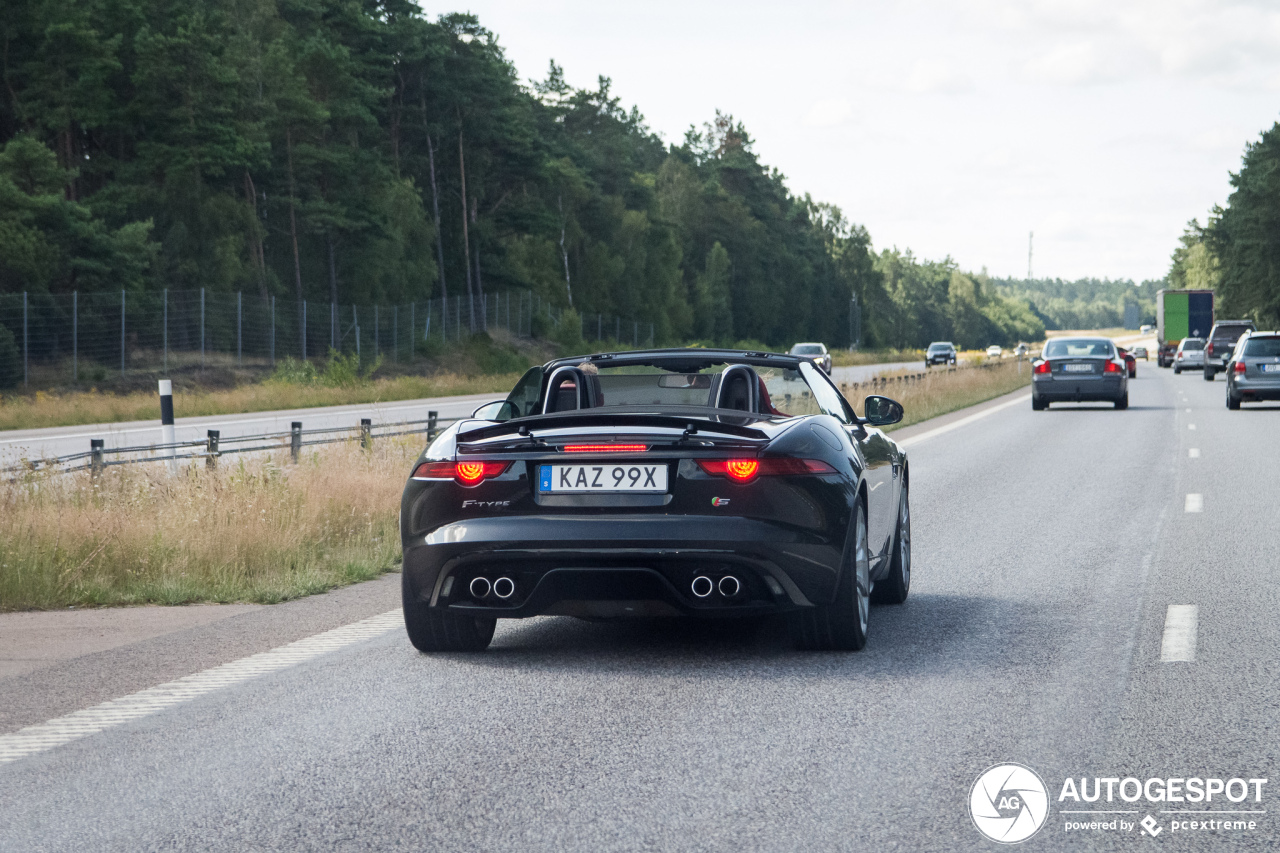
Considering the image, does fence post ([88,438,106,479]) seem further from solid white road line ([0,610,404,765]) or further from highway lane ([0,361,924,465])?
solid white road line ([0,610,404,765])

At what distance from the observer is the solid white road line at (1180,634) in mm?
6902

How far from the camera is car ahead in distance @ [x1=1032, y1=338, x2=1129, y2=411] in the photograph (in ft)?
106

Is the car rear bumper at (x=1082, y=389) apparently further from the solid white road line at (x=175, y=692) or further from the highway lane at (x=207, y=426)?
the solid white road line at (x=175, y=692)

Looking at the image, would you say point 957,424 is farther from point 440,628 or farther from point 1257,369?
point 440,628

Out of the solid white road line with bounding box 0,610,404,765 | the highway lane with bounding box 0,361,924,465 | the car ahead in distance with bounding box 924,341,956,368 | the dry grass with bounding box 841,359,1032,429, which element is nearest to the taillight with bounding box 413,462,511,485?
the solid white road line with bounding box 0,610,404,765

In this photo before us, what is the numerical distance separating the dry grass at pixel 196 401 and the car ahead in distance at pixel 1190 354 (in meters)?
31.9

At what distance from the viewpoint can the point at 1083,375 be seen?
107 feet

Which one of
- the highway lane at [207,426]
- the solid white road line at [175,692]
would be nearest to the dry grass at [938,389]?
the highway lane at [207,426]

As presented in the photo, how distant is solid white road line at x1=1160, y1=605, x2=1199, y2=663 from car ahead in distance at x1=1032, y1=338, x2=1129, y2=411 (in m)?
25.0

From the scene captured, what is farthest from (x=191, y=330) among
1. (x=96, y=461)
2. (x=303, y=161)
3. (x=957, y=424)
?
(x=96, y=461)

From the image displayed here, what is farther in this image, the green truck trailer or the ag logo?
the green truck trailer

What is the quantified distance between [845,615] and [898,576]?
168 cm

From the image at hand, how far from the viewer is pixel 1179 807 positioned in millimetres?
4578

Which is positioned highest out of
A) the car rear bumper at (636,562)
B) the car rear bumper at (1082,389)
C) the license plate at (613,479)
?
the license plate at (613,479)
